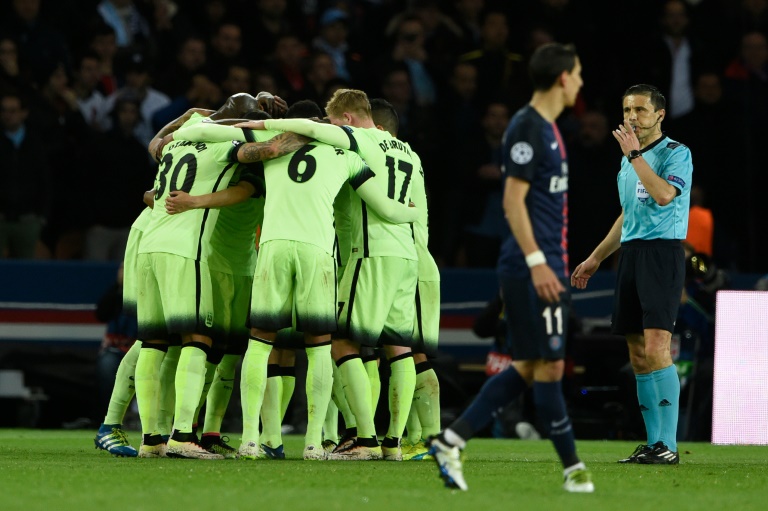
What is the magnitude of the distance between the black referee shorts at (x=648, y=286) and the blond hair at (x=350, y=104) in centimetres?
207

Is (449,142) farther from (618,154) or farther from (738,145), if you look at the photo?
(738,145)

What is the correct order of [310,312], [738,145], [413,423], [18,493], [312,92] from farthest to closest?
[738,145], [312,92], [413,423], [310,312], [18,493]

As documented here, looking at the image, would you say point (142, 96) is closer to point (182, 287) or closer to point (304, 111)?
point (304, 111)

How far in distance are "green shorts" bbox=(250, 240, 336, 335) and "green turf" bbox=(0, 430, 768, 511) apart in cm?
90

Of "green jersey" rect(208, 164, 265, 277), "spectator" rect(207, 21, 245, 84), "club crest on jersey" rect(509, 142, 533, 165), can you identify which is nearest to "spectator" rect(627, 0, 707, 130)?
"spectator" rect(207, 21, 245, 84)

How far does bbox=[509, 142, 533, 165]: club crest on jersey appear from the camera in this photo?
707cm

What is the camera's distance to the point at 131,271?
10250 mm

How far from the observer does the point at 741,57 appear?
17.7 metres

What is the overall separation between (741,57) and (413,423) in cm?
923

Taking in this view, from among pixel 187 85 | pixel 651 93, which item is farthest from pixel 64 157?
pixel 651 93

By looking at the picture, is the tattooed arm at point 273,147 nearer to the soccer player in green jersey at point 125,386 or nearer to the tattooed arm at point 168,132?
the tattooed arm at point 168,132

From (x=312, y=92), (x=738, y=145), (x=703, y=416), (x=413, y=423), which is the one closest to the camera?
(x=413, y=423)

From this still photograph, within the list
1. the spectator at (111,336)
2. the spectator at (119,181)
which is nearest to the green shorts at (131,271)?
the spectator at (111,336)

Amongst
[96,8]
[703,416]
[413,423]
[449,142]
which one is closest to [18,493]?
[413,423]
